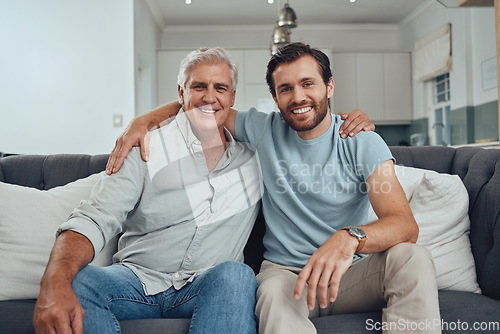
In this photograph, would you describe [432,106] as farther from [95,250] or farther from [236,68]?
[95,250]

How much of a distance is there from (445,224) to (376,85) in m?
5.35

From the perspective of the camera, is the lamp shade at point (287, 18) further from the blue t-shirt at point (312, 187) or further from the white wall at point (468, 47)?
the white wall at point (468, 47)

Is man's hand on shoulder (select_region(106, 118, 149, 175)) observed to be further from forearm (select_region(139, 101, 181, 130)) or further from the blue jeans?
the blue jeans

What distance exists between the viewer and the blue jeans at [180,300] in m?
1.11

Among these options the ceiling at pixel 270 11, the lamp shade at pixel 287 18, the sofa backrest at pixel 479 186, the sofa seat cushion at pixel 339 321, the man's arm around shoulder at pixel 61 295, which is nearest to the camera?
the man's arm around shoulder at pixel 61 295

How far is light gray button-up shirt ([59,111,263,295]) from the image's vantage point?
135cm

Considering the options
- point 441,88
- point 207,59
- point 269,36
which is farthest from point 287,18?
point 269,36

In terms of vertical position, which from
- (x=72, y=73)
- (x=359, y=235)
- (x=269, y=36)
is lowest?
(x=359, y=235)

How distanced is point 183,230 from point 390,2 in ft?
17.7

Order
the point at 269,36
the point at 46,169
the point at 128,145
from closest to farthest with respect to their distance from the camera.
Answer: the point at 128,145 → the point at 46,169 → the point at 269,36

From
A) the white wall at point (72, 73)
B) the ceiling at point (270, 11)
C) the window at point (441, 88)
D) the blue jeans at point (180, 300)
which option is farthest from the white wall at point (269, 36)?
the blue jeans at point (180, 300)

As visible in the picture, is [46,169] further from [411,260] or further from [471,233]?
[471,233]

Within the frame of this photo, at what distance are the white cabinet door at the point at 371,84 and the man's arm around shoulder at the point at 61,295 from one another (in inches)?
233

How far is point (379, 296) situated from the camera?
1.25 metres
